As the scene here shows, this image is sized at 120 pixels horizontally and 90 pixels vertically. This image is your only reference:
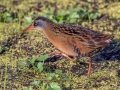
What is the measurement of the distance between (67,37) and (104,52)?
3.32 ft

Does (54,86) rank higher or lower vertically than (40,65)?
lower

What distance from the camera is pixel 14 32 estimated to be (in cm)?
728

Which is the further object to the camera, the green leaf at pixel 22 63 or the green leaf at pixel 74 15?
the green leaf at pixel 74 15

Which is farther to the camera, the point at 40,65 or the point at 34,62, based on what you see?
the point at 34,62

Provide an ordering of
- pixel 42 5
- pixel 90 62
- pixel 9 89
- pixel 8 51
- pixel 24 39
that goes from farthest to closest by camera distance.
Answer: pixel 42 5 → pixel 24 39 → pixel 8 51 → pixel 90 62 → pixel 9 89

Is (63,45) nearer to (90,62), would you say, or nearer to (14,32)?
(90,62)

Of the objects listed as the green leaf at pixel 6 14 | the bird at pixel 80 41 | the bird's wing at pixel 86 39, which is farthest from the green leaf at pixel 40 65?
the green leaf at pixel 6 14

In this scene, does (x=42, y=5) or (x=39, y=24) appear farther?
(x=42, y=5)

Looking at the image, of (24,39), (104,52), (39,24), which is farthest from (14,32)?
(104,52)

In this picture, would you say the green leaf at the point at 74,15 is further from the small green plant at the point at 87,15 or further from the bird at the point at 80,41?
the bird at the point at 80,41

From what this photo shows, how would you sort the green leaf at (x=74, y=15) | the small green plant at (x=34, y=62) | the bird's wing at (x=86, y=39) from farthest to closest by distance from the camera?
1. the green leaf at (x=74, y=15)
2. the small green plant at (x=34, y=62)
3. the bird's wing at (x=86, y=39)

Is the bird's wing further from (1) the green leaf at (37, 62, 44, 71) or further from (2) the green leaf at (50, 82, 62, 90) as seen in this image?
(2) the green leaf at (50, 82, 62, 90)

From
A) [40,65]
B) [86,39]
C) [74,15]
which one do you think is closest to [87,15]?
[74,15]

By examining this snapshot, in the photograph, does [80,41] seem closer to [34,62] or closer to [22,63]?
[34,62]
